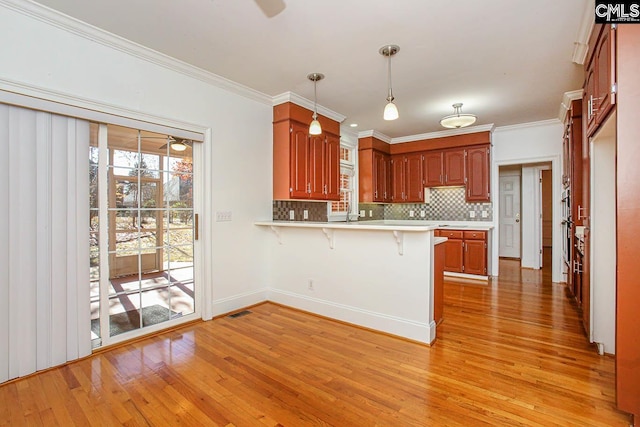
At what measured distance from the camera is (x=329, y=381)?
2.17 m

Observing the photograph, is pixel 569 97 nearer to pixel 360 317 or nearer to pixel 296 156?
pixel 296 156

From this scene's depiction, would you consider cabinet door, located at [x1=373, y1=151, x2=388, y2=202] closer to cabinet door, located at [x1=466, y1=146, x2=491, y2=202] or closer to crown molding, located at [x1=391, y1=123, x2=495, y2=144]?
crown molding, located at [x1=391, y1=123, x2=495, y2=144]

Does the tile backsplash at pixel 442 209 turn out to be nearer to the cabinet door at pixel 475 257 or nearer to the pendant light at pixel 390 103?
the cabinet door at pixel 475 257

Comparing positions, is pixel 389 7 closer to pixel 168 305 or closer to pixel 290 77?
pixel 290 77

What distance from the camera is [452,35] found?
2557 mm

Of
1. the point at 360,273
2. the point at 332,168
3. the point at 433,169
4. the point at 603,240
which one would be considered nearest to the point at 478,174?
the point at 433,169

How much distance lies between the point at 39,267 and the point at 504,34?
13.4 feet

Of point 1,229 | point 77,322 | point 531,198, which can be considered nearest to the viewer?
point 1,229

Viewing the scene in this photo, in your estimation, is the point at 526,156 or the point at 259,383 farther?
the point at 526,156

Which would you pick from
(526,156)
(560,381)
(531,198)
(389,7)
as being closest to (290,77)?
(389,7)

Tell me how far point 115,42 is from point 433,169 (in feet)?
16.9

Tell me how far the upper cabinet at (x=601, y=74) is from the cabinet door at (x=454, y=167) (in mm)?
2857

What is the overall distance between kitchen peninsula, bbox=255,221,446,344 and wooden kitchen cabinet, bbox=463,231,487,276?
7.69ft

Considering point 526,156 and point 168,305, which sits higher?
point 526,156
